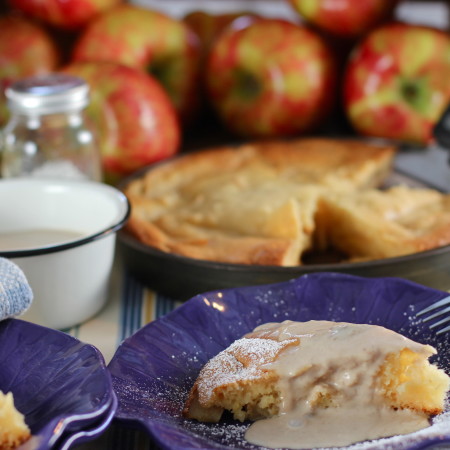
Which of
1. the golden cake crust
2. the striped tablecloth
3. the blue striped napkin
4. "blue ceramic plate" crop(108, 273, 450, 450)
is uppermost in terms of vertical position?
the blue striped napkin

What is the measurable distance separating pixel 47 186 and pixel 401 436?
67 cm

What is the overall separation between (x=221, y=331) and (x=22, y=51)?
38.5 inches

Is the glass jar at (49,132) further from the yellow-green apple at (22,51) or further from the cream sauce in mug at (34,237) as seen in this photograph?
the yellow-green apple at (22,51)

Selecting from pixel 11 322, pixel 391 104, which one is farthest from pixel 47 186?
pixel 391 104

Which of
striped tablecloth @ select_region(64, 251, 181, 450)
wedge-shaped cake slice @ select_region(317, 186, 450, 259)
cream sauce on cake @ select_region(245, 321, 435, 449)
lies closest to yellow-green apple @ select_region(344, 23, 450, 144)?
wedge-shaped cake slice @ select_region(317, 186, 450, 259)

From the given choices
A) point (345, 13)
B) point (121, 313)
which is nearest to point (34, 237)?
point (121, 313)

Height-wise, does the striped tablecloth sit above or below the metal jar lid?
below

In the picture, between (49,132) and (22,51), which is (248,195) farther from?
(22,51)

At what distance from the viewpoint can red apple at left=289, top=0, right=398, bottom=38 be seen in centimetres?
164

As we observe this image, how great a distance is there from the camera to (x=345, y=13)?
1.65m

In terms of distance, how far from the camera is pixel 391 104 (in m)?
1.62

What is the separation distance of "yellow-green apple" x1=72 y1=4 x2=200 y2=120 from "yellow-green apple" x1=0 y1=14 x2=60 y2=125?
65 millimetres

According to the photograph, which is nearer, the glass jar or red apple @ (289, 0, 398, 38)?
the glass jar

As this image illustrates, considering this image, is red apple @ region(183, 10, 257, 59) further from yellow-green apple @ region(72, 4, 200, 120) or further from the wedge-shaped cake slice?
the wedge-shaped cake slice
